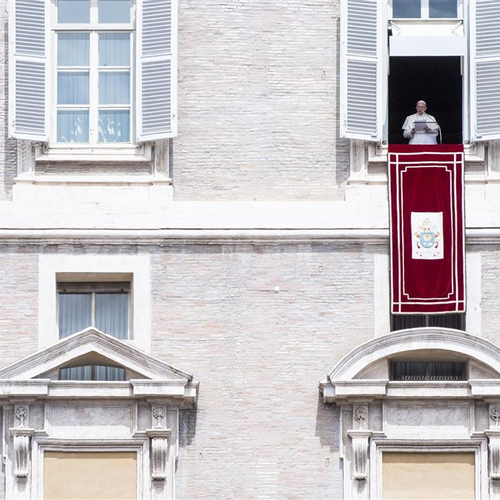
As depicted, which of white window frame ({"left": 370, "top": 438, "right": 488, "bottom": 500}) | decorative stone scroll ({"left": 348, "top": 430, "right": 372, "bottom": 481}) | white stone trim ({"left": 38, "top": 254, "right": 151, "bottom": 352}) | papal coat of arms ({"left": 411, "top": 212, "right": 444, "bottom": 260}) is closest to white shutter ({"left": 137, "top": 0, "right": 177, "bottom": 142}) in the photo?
white stone trim ({"left": 38, "top": 254, "right": 151, "bottom": 352})

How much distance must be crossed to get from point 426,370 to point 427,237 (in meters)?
1.78

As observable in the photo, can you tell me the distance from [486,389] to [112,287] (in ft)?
17.0

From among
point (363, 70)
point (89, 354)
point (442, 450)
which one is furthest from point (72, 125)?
point (442, 450)

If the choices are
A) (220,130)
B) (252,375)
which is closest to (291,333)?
(252,375)

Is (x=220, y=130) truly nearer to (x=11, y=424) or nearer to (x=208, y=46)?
(x=208, y=46)

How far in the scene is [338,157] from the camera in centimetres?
3441

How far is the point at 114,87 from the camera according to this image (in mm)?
34812

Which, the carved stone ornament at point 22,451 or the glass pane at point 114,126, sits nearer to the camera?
the carved stone ornament at point 22,451

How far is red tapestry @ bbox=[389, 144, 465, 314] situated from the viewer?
111 ft

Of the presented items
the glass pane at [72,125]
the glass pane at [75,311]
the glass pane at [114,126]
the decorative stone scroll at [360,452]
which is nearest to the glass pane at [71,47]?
the glass pane at [72,125]

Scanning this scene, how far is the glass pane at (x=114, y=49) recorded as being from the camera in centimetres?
3481

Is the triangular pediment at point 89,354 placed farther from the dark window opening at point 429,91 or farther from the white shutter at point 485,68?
the dark window opening at point 429,91

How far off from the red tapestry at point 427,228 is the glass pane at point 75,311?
4.11m

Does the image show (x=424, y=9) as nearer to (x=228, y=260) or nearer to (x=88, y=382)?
(x=228, y=260)
